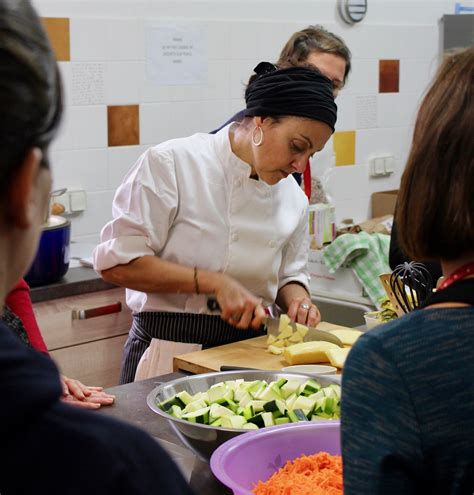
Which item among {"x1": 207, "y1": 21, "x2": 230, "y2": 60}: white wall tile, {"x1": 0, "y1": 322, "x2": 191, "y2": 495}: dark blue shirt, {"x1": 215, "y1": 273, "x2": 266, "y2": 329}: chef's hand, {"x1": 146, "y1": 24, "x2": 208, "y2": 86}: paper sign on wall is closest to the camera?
{"x1": 0, "y1": 322, "x2": 191, "y2": 495}: dark blue shirt

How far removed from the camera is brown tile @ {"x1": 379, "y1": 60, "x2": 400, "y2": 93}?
4926mm

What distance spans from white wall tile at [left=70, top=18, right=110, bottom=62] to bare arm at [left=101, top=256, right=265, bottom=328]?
4.67ft

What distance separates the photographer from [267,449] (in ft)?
5.40

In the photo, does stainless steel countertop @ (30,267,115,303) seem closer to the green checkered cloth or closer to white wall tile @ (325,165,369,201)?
A: the green checkered cloth

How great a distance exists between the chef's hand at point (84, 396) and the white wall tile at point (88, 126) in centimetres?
172

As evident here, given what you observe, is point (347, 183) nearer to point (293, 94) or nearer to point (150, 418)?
point (293, 94)

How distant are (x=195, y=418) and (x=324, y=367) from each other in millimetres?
572

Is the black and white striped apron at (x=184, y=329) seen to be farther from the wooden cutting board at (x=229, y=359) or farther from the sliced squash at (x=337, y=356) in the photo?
the sliced squash at (x=337, y=356)

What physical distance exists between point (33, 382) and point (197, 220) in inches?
74.1

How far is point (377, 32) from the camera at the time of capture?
4.84m

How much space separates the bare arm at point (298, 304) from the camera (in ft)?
8.79

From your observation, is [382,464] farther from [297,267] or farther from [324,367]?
[297,267]

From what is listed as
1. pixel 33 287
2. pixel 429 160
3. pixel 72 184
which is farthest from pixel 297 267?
pixel 429 160

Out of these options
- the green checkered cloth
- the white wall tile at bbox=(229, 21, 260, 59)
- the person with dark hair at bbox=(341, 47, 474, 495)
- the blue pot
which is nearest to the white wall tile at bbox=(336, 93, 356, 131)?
the white wall tile at bbox=(229, 21, 260, 59)
